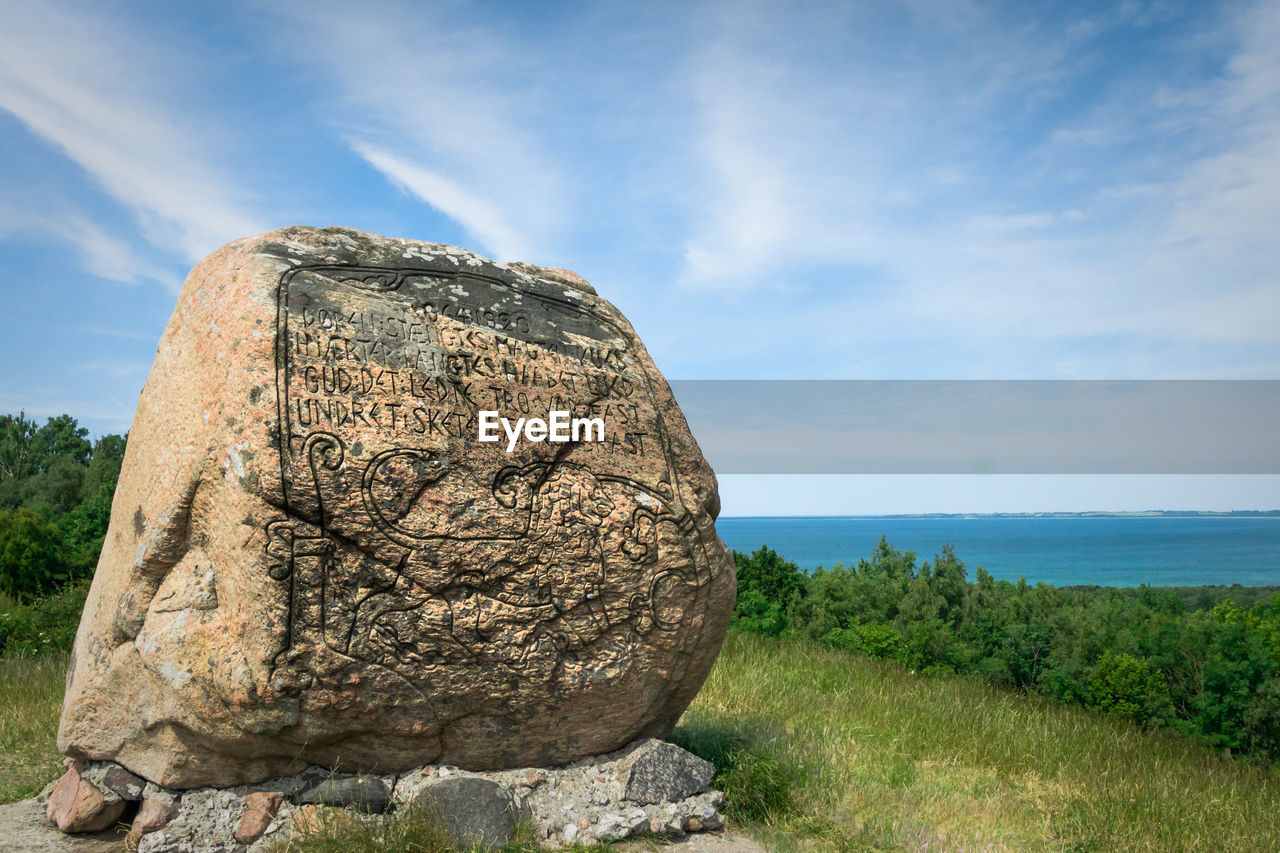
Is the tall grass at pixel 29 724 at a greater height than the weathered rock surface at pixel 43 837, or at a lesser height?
greater

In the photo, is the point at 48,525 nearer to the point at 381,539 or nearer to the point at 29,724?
the point at 29,724

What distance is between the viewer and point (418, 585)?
13.3 feet

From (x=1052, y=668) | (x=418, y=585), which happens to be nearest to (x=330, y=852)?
(x=418, y=585)

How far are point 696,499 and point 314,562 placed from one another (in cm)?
197

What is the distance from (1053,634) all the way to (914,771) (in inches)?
147

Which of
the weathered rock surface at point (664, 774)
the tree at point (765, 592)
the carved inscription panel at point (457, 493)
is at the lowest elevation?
the weathered rock surface at point (664, 774)

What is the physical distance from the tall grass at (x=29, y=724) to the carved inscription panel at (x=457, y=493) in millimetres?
2657

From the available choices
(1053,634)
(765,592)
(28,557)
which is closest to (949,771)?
(1053,634)

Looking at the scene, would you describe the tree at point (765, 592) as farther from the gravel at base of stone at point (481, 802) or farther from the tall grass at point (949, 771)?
the gravel at base of stone at point (481, 802)

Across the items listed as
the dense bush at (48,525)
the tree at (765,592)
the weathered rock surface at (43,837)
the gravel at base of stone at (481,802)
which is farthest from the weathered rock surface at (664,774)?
the dense bush at (48,525)

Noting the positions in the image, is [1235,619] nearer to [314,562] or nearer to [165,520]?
[314,562]

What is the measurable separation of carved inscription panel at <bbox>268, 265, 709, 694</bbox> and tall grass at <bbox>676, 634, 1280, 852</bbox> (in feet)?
4.66

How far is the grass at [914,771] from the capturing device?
478 cm

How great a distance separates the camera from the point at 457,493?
4102 millimetres
